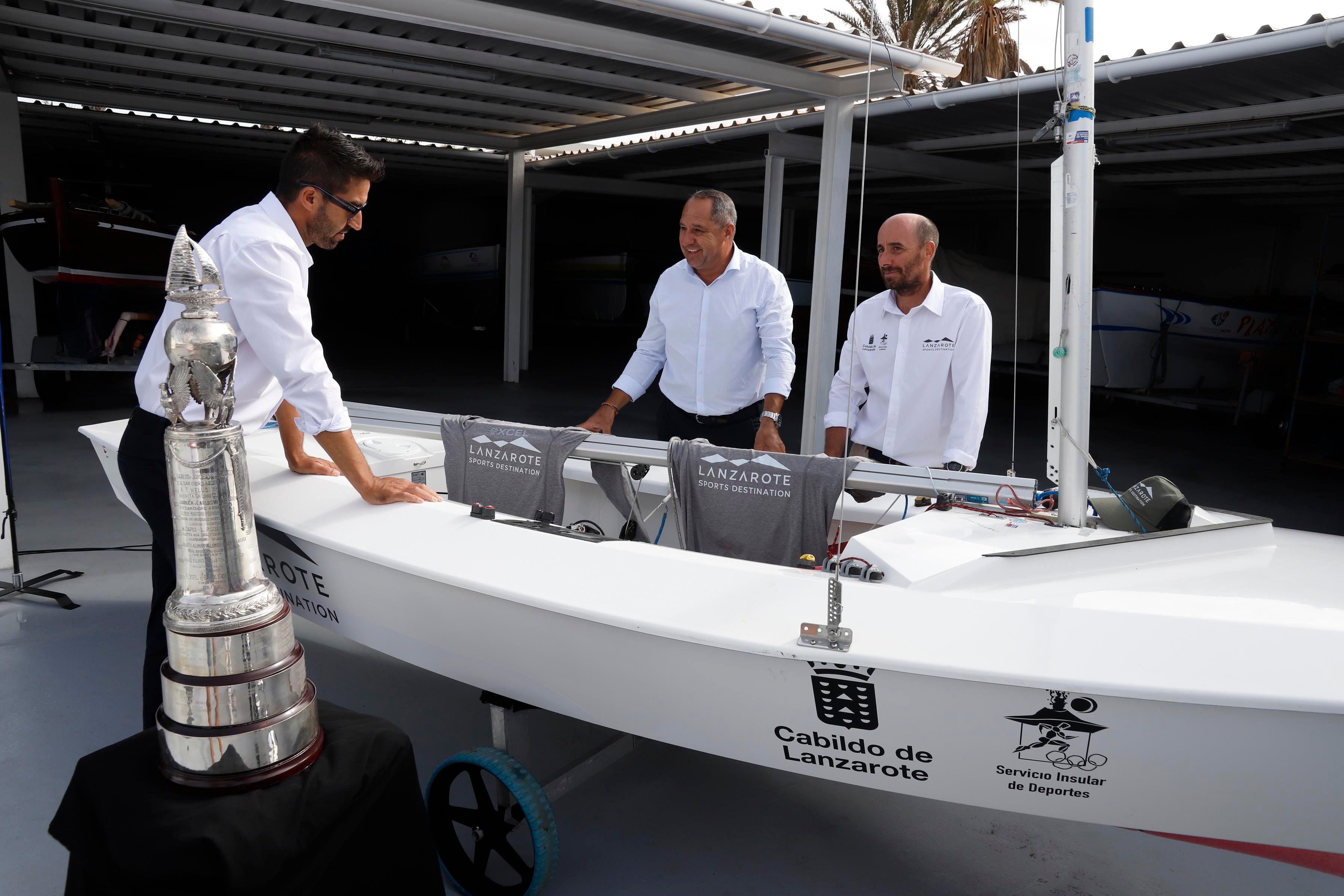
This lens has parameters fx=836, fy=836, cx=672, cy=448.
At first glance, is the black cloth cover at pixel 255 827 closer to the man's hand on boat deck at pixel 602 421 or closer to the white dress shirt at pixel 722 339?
the man's hand on boat deck at pixel 602 421

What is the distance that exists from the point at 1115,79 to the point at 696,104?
2.91 metres

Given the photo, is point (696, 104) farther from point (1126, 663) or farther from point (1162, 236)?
point (1162, 236)

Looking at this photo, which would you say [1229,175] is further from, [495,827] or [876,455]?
[495,827]

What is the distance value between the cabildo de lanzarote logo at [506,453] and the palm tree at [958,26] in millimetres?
14236

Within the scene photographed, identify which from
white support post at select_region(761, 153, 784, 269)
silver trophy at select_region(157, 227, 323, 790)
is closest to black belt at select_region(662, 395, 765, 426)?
silver trophy at select_region(157, 227, 323, 790)

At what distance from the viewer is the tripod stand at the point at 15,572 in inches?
126

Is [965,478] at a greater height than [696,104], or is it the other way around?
[696,104]

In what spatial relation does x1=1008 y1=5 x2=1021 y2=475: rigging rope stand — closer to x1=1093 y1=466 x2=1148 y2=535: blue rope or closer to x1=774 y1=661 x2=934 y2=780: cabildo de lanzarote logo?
x1=1093 y1=466 x2=1148 y2=535: blue rope

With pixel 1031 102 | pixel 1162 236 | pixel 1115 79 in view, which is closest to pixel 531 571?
pixel 1115 79

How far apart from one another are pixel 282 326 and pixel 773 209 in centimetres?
520

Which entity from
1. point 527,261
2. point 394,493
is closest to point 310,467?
point 394,493

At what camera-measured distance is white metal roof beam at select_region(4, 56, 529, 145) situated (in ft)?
20.2

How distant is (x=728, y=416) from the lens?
300cm

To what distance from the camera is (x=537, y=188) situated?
9828mm
